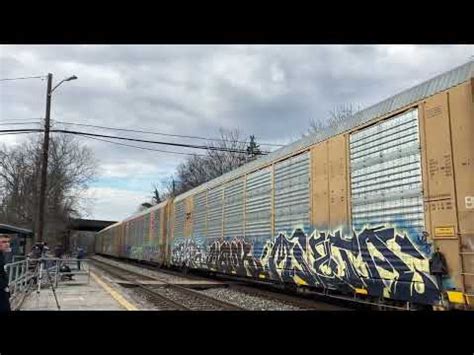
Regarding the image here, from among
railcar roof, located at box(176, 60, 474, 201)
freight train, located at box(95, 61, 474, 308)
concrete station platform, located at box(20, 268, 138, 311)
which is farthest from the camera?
concrete station platform, located at box(20, 268, 138, 311)

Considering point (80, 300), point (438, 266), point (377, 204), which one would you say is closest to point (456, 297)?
point (438, 266)

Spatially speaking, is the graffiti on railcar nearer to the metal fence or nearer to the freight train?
the metal fence

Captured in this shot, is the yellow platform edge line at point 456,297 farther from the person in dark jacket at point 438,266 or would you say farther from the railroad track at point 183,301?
the railroad track at point 183,301

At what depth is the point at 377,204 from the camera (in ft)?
27.7

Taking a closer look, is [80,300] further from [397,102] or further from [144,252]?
[144,252]

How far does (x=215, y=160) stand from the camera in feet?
212

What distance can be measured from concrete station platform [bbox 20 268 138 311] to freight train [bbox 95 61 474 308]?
3.78m

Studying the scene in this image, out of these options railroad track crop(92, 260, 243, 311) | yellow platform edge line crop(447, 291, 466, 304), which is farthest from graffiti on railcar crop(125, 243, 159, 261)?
yellow platform edge line crop(447, 291, 466, 304)

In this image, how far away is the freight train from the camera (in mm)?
6664

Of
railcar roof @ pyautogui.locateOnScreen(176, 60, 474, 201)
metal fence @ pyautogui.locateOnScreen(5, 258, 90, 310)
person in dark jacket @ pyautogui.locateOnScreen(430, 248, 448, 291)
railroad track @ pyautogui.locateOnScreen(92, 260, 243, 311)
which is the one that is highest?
railcar roof @ pyautogui.locateOnScreen(176, 60, 474, 201)

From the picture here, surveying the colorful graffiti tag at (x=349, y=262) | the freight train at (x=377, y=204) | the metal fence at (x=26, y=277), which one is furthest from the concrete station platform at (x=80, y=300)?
the freight train at (x=377, y=204)

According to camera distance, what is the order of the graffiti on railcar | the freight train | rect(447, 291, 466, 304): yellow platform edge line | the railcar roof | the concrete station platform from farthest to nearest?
the graffiti on railcar → the concrete station platform → the railcar roof → the freight train → rect(447, 291, 466, 304): yellow platform edge line
